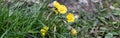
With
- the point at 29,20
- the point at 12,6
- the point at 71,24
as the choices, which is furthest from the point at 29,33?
the point at 71,24

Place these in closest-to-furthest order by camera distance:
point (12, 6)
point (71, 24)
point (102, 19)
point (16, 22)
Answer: point (16, 22) < point (12, 6) < point (71, 24) < point (102, 19)

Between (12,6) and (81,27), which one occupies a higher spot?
(12,6)

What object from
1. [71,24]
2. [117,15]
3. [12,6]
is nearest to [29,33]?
[12,6]

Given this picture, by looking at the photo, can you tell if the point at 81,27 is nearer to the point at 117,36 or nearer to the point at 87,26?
the point at 87,26

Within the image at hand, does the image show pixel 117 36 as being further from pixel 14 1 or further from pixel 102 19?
pixel 14 1

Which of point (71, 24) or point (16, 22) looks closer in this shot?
point (16, 22)

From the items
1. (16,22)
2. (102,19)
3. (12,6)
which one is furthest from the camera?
(102,19)
